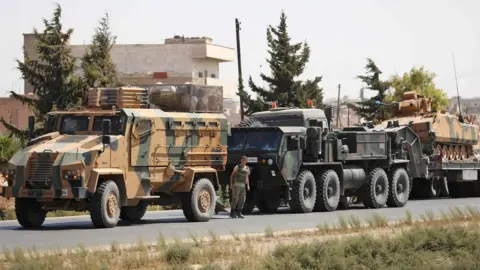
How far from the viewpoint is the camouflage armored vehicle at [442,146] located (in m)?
42.2

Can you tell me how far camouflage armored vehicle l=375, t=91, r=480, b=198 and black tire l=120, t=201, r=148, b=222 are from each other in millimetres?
14295

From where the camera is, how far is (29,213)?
26219mm

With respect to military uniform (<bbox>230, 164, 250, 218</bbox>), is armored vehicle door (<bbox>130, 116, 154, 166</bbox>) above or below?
above

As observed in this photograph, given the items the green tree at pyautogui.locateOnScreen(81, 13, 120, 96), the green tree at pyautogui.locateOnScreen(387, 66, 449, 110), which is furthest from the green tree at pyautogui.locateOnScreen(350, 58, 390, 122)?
the green tree at pyautogui.locateOnScreen(81, 13, 120, 96)

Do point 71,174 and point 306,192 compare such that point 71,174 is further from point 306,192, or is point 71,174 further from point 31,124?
point 306,192

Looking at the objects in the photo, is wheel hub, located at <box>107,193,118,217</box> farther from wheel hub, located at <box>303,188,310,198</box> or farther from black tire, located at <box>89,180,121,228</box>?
wheel hub, located at <box>303,188,310,198</box>

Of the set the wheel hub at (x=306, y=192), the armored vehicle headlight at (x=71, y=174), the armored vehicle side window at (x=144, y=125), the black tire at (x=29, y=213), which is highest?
the armored vehicle side window at (x=144, y=125)

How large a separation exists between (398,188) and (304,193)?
5.38m

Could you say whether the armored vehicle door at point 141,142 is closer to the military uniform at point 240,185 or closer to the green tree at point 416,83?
the military uniform at point 240,185

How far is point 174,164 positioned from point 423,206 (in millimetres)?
11687

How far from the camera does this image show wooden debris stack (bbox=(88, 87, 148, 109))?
27266mm

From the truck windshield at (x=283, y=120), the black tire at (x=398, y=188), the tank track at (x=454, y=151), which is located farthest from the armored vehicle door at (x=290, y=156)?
the tank track at (x=454, y=151)

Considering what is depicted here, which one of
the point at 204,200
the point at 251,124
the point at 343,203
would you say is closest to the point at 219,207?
the point at 204,200

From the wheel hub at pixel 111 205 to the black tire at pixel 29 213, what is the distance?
169cm
